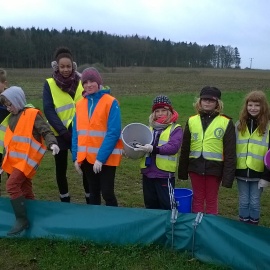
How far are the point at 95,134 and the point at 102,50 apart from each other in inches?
3707

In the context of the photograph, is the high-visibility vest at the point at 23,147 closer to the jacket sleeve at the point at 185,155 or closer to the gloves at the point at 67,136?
the gloves at the point at 67,136

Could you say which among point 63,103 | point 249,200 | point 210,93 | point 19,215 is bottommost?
point 19,215

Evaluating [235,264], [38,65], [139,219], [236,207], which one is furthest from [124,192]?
[38,65]

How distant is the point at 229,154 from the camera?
14.0ft

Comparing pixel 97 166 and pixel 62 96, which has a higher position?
pixel 62 96

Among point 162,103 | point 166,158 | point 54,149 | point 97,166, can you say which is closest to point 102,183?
point 97,166

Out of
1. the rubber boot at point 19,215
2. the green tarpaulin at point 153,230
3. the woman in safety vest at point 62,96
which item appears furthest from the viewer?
the woman in safety vest at point 62,96

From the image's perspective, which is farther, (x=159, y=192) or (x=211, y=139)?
(x=159, y=192)

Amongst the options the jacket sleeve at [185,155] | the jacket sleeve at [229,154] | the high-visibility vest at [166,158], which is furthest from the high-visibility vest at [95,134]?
the jacket sleeve at [229,154]

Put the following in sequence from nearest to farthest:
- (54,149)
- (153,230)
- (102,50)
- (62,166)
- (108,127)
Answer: (153,230) → (54,149) → (108,127) → (62,166) → (102,50)

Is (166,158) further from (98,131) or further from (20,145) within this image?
(20,145)

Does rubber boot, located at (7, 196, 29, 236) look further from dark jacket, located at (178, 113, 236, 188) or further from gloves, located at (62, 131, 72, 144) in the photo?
dark jacket, located at (178, 113, 236, 188)

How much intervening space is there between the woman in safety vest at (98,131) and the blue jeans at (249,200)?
147 centimetres

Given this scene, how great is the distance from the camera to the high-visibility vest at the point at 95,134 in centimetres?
443
